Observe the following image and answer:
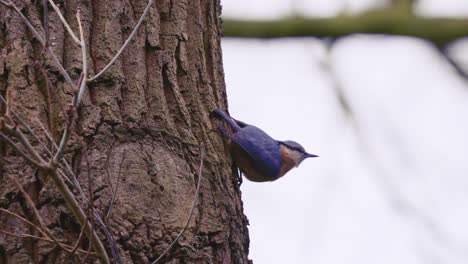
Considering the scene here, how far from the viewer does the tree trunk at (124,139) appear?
2.28 meters

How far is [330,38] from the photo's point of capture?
4.56m

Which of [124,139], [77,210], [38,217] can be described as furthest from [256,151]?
[77,210]

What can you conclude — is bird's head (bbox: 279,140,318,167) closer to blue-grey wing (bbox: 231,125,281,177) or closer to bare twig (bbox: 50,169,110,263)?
blue-grey wing (bbox: 231,125,281,177)

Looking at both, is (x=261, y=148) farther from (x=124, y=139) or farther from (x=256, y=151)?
(x=124, y=139)

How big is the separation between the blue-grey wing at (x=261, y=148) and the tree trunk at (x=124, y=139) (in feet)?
1.03

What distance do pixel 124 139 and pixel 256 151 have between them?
950 millimetres

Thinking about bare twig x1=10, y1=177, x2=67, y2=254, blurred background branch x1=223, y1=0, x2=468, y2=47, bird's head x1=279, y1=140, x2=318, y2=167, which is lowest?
bare twig x1=10, y1=177, x2=67, y2=254

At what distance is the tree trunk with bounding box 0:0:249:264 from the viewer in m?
2.28

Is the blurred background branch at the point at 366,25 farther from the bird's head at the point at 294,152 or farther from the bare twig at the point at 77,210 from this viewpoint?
the bare twig at the point at 77,210

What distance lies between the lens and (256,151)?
3318 mm

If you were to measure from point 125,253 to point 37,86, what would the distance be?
58cm

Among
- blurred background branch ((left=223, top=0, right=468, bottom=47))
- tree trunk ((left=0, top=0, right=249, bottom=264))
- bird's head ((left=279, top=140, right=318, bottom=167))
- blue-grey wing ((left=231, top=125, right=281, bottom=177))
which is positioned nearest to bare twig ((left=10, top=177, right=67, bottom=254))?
tree trunk ((left=0, top=0, right=249, bottom=264))

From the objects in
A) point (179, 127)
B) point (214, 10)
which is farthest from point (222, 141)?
point (214, 10)

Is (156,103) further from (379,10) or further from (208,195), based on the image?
(379,10)
